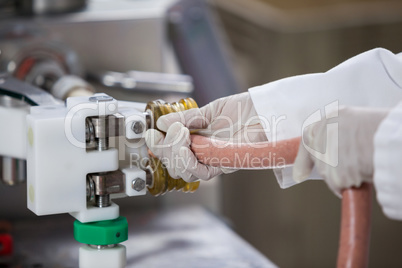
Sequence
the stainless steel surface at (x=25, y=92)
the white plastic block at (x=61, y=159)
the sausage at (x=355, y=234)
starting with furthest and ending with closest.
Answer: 1. the stainless steel surface at (x=25, y=92)
2. the white plastic block at (x=61, y=159)
3. the sausage at (x=355, y=234)

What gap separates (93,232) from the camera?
0.64 m

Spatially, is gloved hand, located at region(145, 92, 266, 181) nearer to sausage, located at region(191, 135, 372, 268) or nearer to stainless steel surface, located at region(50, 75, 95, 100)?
sausage, located at region(191, 135, 372, 268)

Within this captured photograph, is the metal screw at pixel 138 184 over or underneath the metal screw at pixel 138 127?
underneath

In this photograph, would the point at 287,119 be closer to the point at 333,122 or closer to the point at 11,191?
the point at 333,122

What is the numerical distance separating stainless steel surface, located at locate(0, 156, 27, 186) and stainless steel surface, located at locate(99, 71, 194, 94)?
27 cm

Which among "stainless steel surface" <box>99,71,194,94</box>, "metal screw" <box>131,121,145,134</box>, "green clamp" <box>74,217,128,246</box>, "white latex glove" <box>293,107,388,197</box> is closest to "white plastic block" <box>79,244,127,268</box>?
"green clamp" <box>74,217,128,246</box>

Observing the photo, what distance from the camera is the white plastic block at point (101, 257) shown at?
0.65 m

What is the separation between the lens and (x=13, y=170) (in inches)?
34.3

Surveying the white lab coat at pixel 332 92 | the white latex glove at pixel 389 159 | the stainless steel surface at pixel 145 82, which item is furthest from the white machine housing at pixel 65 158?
the stainless steel surface at pixel 145 82

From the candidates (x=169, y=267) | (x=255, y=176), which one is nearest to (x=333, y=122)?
(x=169, y=267)

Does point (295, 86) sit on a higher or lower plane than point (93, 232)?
higher

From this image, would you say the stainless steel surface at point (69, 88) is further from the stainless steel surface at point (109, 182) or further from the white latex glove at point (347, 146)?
the white latex glove at point (347, 146)

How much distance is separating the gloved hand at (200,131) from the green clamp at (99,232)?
8cm

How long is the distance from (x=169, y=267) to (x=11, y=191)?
12.3 inches
